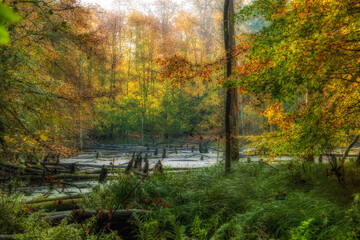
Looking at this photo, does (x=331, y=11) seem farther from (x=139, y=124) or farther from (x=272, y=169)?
(x=139, y=124)

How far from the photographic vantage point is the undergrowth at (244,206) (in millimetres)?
3657

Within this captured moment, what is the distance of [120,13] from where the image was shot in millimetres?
35406

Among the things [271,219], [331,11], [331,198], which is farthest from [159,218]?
[331,11]

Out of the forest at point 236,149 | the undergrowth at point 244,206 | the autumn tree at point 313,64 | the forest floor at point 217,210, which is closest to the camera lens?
the forest floor at point 217,210

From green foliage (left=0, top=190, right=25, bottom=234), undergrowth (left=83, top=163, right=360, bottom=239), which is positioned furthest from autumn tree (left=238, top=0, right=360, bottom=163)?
green foliage (left=0, top=190, right=25, bottom=234)

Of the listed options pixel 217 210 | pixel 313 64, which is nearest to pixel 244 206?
pixel 217 210

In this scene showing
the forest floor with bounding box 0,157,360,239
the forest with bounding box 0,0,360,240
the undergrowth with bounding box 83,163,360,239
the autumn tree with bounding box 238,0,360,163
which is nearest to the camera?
the forest floor with bounding box 0,157,360,239

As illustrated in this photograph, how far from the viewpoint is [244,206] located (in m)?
5.04

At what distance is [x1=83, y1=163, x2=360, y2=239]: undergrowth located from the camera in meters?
3.66

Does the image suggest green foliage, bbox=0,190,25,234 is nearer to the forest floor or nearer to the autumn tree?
the forest floor

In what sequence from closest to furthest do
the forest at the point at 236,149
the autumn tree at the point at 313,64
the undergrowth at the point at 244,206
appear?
the undergrowth at the point at 244,206, the forest at the point at 236,149, the autumn tree at the point at 313,64

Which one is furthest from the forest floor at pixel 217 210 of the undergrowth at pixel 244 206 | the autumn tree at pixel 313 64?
the autumn tree at pixel 313 64

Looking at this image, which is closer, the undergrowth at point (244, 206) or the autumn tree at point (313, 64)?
the undergrowth at point (244, 206)

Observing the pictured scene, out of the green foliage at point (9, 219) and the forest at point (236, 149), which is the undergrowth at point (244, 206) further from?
the green foliage at point (9, 219)
